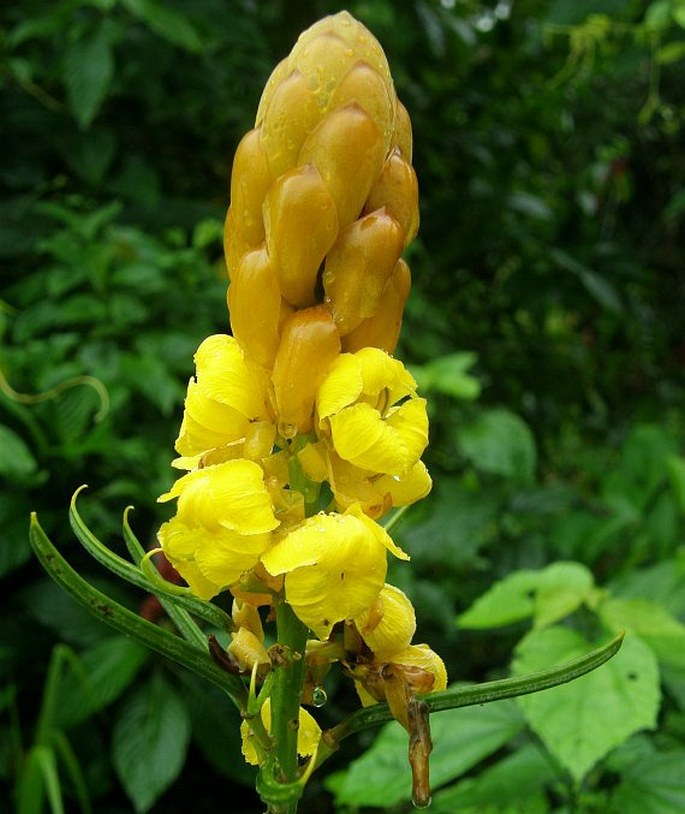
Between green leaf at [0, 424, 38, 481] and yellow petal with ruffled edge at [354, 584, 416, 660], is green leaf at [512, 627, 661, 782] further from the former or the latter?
green leaf at [0, 424, 38, 481]

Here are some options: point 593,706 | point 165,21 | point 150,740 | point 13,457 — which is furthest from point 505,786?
point 165,21

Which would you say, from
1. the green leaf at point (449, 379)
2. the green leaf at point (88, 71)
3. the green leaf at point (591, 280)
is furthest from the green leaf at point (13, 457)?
the green leaf at point (591, 280)

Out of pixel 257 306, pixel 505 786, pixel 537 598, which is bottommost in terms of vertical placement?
pixel 505 786

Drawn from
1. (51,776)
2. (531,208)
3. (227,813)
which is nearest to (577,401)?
(531,208)

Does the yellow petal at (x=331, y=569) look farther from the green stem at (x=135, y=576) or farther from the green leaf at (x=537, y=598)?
the green leaf at (x=537, y=598)

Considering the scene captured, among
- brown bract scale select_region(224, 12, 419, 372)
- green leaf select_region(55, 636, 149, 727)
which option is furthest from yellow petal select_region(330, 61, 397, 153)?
green leaf select_region(55, 636, 149, 727)

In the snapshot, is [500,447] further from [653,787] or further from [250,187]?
[250,187]
